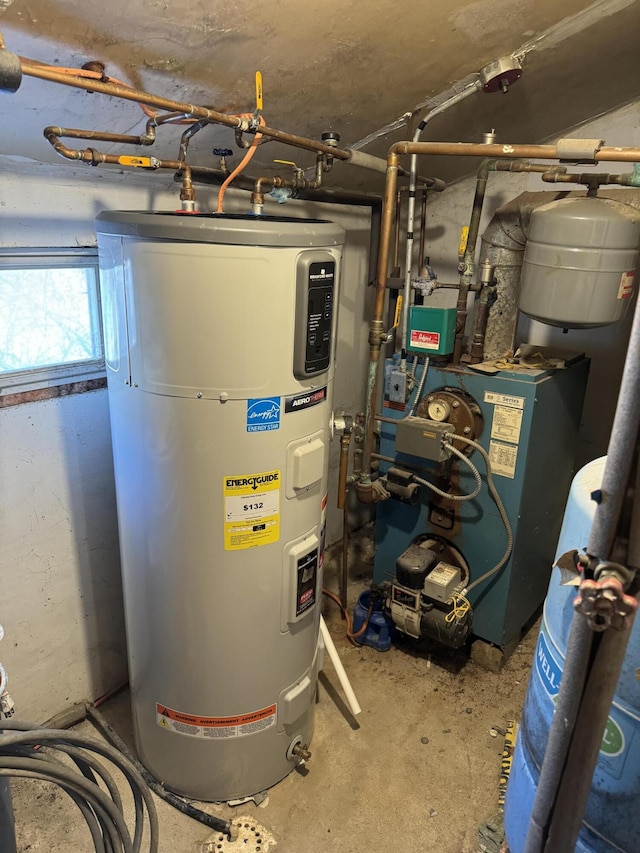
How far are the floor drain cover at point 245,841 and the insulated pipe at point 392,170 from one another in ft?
3.45

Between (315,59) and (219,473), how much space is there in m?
1.05

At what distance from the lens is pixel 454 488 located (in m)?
2.09

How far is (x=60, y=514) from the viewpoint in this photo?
5.57 ft

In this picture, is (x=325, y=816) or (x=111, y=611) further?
(x=111, y=611)

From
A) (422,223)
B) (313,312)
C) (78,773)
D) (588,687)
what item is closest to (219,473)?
(313,312)

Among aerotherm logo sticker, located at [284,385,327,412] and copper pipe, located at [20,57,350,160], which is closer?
copper pipe, located at [20,57,350,160]

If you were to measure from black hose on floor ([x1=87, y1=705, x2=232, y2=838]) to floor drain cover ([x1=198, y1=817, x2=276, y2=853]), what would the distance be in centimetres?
2

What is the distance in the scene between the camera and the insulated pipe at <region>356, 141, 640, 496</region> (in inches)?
63.9

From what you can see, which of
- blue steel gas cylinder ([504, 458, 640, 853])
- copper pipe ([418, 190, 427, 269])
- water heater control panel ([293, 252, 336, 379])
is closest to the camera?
blue steel gas cylinder ([504, 458, 640, 853])

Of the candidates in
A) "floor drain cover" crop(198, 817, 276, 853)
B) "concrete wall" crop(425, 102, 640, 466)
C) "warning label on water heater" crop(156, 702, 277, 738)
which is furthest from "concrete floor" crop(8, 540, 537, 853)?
"concrete wall" crop(425, 102, 640, 466)

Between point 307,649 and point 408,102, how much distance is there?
173cm

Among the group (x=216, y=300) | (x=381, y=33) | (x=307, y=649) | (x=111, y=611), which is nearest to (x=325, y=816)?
(x=307, y=649)

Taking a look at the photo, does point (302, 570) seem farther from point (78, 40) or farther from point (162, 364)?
point (78, 40)

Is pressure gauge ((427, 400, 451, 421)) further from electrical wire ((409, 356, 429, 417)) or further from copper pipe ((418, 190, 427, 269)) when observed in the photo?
copper pipe ((418, 190, 427, 269))
